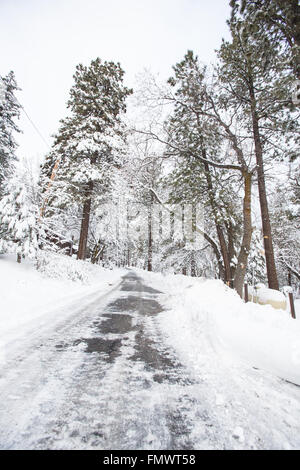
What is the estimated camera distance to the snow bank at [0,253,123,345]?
4.81 m

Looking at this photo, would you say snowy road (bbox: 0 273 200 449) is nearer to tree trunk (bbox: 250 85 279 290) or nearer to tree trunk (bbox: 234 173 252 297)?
tree trunk (bbox: 234 173 252 297)

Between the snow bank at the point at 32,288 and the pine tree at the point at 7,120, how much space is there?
10544mm

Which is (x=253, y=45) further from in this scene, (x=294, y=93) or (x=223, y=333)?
(x=223, y=333)

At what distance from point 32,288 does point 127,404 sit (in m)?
7.02

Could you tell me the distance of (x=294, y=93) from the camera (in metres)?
5.29

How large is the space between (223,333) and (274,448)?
2428 millimetres

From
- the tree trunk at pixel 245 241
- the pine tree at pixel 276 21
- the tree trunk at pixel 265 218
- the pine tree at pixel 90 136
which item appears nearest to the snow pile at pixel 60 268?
the pine tree at pixel 90 136

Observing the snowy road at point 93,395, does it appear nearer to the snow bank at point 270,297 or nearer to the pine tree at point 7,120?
the snow bank at point 270,297

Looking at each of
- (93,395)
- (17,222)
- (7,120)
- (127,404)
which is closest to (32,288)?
(17,222)

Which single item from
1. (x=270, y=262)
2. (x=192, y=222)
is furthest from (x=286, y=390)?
Result: (x=192, y=222)

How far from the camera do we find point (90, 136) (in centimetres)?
1382

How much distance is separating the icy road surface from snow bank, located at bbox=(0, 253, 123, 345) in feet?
5.06


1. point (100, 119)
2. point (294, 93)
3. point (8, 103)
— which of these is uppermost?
point (8, 103)

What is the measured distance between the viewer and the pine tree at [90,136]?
1366 centimetres
